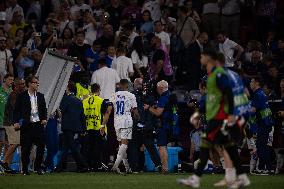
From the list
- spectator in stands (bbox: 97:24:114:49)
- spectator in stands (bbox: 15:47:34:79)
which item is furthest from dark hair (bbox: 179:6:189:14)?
spectator in stands (bbox: 15:47:34:79)

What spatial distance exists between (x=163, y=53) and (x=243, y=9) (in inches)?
141

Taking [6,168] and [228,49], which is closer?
[6,168]

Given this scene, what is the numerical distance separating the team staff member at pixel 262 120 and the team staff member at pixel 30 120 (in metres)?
5.20

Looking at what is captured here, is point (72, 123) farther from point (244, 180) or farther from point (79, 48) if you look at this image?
point (244, 180)

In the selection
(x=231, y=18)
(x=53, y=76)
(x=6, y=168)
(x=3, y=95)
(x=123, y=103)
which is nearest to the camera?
(x=6, y=168)

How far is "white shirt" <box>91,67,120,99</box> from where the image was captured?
2509 cm

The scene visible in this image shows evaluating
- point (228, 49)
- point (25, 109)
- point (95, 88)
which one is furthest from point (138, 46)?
point (25, 109)

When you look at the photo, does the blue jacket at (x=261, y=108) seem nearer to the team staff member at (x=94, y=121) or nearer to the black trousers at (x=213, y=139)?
the team staff member at (x=94, y=121)

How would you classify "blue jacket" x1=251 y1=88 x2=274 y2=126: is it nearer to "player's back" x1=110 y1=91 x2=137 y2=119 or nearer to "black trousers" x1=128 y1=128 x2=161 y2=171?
"black trousers" x1=128 y1=128 x2=161 y2=171

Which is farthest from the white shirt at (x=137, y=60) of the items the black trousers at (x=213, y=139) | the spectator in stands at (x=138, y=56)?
the black trousers at (x=213, y=139)

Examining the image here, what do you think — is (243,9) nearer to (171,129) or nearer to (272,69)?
(272,69)

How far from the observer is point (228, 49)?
27125 mm

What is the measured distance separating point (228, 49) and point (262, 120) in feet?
16.3

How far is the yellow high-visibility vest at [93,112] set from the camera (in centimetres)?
2394
